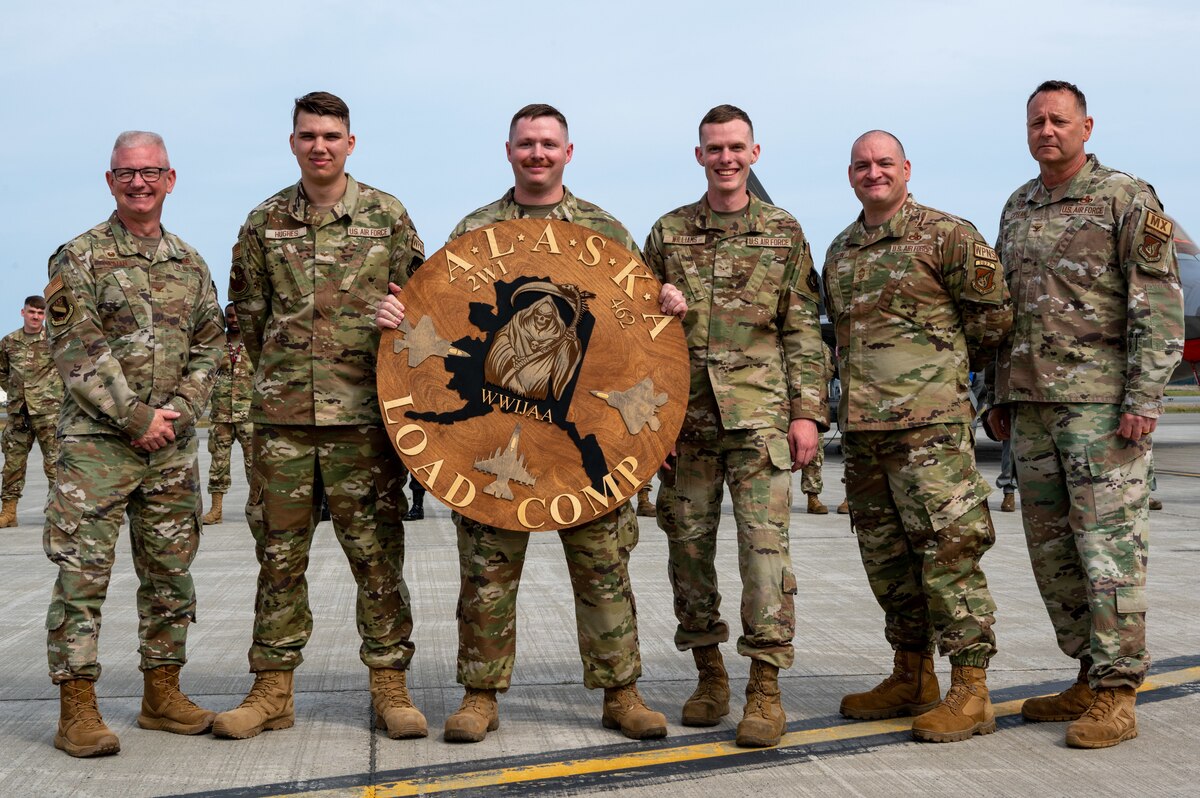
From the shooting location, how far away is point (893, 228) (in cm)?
457

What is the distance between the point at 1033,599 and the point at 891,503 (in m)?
3.11

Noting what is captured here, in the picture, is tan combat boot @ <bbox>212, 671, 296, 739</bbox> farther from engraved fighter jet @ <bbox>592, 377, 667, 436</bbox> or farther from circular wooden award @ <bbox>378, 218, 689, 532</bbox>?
engraved fighter jet @ <bbox>592, 377, 667, 436</bbox>

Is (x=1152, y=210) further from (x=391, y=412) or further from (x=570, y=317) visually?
(x=391, y=412)

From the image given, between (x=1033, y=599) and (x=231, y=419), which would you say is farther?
(x=231, y=419)

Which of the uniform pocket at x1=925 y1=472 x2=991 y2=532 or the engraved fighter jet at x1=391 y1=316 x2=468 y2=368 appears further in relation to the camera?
the uniform pocket at x1=925 y1=472 x2=991 y2=532

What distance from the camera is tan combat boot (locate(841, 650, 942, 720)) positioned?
4633 millimetres

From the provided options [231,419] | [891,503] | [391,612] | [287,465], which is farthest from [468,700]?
[231,419]

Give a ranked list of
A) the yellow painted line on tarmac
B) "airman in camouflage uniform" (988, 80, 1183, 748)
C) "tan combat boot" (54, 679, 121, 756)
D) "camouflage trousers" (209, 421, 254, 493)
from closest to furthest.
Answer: the yellow painted line on tarmac
"tan combat boot" (54, 679, 121, 756)
"airman in camouflage uniform" (988, 80, 1183, 748)
"camouflage trousers" (209, 421, 254, 493)

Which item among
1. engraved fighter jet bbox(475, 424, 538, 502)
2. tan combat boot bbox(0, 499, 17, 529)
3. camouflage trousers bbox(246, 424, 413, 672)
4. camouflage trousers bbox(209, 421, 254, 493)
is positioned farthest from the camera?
tan combat boot bbox(0, 499, 17, 529)

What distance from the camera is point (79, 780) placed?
3.86 metres

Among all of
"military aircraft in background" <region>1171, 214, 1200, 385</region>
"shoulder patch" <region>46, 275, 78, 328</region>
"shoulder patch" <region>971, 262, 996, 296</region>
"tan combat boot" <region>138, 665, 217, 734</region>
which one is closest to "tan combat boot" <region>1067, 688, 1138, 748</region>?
"shoulder patch" <region>971, 262, 996, 296</region>

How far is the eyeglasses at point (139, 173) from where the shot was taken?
14.8 feet

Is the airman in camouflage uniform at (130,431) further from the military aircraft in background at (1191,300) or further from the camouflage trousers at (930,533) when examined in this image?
the military aircraft in background at (1191,300)

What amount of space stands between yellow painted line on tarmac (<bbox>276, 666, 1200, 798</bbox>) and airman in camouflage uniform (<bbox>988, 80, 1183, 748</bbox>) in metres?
0.51
